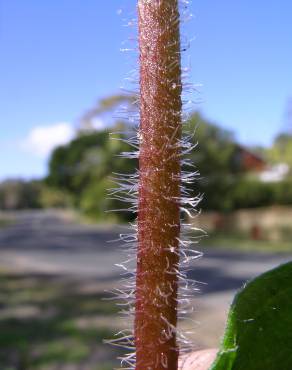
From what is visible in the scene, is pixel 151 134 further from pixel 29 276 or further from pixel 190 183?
pixel 29 276

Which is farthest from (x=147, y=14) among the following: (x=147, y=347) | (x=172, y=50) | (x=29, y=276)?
(x=29, y=276)

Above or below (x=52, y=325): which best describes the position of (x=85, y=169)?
above

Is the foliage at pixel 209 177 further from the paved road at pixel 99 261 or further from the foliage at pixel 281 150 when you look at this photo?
the paved road at pixel 99 261

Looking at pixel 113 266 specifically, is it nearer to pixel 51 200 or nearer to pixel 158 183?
pixel 158 183

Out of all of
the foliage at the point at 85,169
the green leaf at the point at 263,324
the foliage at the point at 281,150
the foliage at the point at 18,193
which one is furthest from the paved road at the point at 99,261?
the foliage at the point at 18,193

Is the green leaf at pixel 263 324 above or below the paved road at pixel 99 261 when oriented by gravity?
above

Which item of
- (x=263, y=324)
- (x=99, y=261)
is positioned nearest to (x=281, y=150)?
(x=99, y=261)
